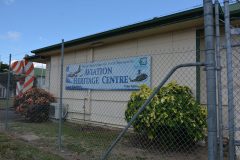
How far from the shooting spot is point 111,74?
10055 mm

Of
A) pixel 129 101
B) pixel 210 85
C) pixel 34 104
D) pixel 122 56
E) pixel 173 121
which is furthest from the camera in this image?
pixel 34 104

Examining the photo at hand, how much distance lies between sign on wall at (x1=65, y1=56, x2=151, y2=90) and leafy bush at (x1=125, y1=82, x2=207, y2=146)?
222cm

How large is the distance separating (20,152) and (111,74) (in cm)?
465

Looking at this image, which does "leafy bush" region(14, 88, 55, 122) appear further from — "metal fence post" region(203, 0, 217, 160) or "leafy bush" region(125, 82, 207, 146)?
"metal fence post" region(203, 0, 217, 160)

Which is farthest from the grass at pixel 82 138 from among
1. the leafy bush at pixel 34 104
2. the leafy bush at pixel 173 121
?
the leafy bush at pixel 34 104

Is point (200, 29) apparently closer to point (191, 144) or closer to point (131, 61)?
point (131, 61)

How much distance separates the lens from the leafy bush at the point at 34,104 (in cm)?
1183

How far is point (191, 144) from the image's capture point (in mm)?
6742

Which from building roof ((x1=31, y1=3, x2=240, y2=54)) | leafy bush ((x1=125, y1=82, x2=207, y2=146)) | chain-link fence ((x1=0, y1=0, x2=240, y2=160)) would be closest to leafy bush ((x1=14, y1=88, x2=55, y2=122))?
chain-link fence ((x1=0, y1=0, x2=240, y2=160))

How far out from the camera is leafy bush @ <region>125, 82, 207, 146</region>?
644 cm

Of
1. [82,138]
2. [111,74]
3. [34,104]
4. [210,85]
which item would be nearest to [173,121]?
[82,138]

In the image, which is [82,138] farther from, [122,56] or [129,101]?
[122,56]

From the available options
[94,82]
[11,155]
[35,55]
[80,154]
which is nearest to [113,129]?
[94,82]

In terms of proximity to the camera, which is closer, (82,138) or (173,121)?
(173,121)
